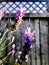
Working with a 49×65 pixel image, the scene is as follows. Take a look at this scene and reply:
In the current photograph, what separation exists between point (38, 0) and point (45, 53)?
113 centimetres

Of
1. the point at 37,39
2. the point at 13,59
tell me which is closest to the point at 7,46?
the point at 13,59

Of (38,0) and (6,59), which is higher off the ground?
(38,0)

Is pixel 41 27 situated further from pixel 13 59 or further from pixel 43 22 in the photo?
pixel 13 59

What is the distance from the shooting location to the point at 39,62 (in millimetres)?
3162

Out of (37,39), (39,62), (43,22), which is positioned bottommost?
(39,62)

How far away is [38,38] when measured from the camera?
3.16 metres

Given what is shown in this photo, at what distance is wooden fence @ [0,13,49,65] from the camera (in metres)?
3.16

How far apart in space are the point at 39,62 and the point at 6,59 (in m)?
0.42

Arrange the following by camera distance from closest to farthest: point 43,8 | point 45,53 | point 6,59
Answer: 1. point 6,59
2. point 45,53
3. point 43,8

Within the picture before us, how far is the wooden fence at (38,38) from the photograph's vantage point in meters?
3.16

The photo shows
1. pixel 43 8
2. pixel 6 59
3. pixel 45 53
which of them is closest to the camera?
pixel 6 59

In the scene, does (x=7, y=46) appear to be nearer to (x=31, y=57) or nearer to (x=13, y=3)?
(x=31, y=57)

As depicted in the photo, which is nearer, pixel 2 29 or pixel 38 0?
pixel 2 29

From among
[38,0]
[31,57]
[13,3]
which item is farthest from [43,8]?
[31,57]
